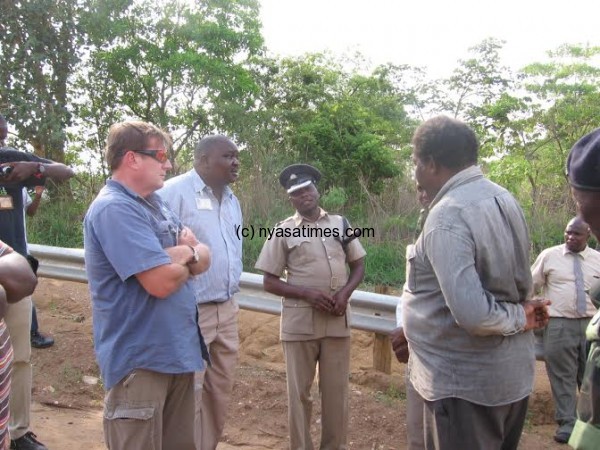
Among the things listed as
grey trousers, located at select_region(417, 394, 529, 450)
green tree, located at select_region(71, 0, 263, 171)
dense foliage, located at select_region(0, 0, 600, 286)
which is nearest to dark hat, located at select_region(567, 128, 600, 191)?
grey trousers, located at select_region(417, 394, 529, 450)

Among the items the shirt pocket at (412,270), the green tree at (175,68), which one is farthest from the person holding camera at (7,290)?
the green tree at (175,68)

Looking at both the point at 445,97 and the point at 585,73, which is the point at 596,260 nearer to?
the point at 585,73

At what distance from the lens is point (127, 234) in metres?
2.53

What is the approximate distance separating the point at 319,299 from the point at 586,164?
257cm

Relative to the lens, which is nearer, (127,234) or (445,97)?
(127,234)

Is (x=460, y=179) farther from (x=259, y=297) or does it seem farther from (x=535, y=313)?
(x=259, y=297)

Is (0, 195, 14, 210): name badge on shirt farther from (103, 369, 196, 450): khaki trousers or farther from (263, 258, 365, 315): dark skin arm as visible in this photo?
(103, 369, 196, 450): khaki trousers

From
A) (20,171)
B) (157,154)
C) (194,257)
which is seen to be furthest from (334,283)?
(20,171)

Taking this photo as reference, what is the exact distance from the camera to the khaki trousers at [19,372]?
12.5 feet

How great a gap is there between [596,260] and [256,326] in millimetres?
3422

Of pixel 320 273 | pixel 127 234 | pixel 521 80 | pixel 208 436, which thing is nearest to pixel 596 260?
pixel 320 273

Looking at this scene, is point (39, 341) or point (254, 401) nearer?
point (254, 401)

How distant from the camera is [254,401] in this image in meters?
4.91

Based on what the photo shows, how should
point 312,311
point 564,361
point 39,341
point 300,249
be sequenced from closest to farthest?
1. point 312,311
2. point 300,249
3. point 564,361
4. point 39,341
